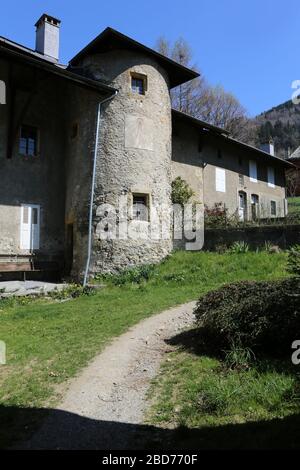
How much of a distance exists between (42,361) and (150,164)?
11.6 meters

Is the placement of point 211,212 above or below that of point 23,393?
above

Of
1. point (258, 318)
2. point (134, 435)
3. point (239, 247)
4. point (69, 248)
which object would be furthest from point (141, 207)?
point (134, 435)

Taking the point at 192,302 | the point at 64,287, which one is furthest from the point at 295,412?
the point at 64,287

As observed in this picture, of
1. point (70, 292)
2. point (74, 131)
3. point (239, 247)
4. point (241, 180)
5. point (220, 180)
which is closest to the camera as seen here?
point (70, 292)

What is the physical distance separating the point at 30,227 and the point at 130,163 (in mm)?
4900

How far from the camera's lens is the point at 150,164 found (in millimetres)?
17500

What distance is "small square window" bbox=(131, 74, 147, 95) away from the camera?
17870 millimetres

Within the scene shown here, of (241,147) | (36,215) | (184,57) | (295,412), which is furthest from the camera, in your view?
(184,57)

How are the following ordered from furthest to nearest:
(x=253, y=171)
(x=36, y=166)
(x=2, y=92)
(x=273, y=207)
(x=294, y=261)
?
(x=273, y=207) → (x=253, y=171) → (x=36, y=166) → (x=2, y=92) → (x=294, y=261)

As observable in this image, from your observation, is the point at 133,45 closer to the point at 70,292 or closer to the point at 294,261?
the point at 70,292

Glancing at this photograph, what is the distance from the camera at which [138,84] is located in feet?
59.2

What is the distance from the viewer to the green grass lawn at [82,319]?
6.21 m

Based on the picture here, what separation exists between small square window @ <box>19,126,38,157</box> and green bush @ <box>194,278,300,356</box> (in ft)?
43.5

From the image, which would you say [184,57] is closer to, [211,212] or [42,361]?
[211,212]
